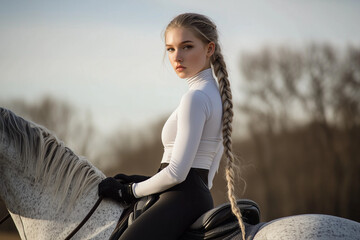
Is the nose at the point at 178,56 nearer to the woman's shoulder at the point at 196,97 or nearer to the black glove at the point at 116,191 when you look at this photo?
the woman's shoulder at the point at 196,97

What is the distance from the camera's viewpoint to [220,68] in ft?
8.61

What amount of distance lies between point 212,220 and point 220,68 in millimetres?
921

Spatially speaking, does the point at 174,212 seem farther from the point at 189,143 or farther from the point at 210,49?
the point at 210,49

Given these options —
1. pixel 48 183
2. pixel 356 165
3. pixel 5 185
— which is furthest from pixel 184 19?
pixel 356 165

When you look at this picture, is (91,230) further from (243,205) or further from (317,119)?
(317,119)

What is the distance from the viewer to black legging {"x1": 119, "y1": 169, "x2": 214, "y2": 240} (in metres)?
2.31

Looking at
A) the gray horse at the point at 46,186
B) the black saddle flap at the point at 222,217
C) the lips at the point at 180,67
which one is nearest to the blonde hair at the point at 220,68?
the black saddle flap at the point at 222,217

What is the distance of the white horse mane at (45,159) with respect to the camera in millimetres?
2742

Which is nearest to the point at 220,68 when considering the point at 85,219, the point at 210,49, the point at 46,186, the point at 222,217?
the point at 210,49

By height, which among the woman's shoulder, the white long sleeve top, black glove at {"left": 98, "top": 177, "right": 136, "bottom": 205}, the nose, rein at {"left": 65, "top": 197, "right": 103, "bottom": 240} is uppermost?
the nose

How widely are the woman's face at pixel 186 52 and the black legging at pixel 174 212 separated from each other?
608 millimetres

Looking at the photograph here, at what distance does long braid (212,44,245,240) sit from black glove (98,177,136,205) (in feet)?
2.00

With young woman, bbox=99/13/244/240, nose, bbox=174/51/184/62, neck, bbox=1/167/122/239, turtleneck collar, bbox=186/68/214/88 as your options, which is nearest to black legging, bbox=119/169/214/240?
young woman, bbox=99/13/244/240

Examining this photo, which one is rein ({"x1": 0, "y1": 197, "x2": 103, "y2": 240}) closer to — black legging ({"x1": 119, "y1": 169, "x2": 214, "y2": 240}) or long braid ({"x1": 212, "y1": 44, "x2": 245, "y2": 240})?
black legging ({"x1": 119, "y1": 169, "x2": 214, "y2": 240})
